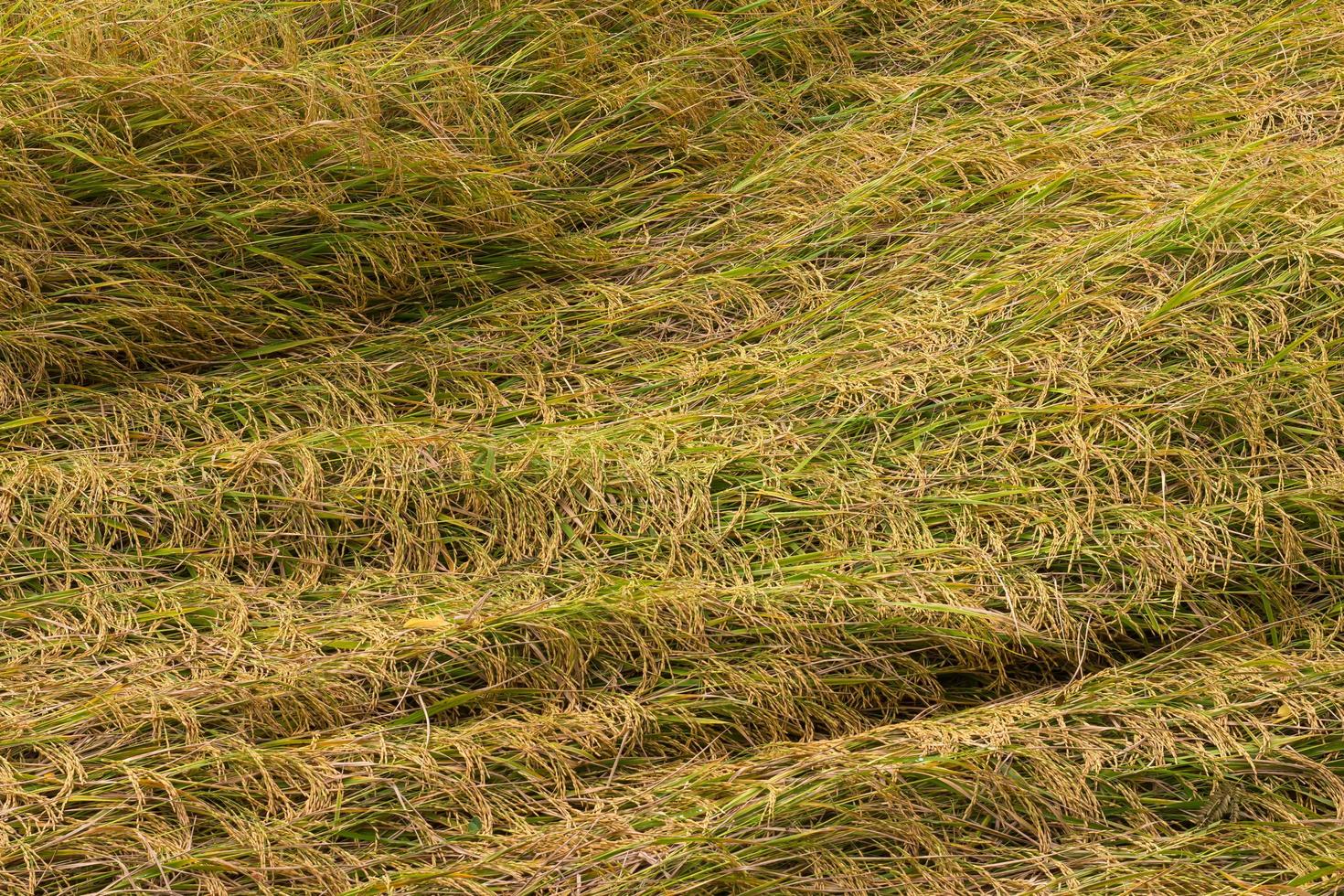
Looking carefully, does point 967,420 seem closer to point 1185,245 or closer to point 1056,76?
point 1185,245

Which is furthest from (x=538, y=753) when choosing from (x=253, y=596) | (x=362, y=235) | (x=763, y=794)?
(x=362, y=235)

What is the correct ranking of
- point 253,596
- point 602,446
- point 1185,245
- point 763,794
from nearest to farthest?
point 763,794
point 253,596
point 602,446
point 1185,245

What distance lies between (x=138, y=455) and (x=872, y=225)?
1935 millimetres

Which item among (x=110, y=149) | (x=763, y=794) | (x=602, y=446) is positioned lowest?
(x=763, y=794)

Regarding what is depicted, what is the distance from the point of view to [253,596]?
293cm

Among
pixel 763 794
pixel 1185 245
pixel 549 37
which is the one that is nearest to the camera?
pixel 763 794

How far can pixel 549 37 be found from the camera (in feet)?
13.6

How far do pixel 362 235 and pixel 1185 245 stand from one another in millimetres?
2036

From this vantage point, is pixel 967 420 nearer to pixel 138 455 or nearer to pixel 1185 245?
pixel 1185 245

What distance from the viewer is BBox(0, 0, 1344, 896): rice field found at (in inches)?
99.8

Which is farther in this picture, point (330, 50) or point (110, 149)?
point (330, 50)

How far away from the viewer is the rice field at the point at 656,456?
2.54 metres

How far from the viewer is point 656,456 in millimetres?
3160

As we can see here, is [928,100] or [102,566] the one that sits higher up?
Answer: [928,100]
